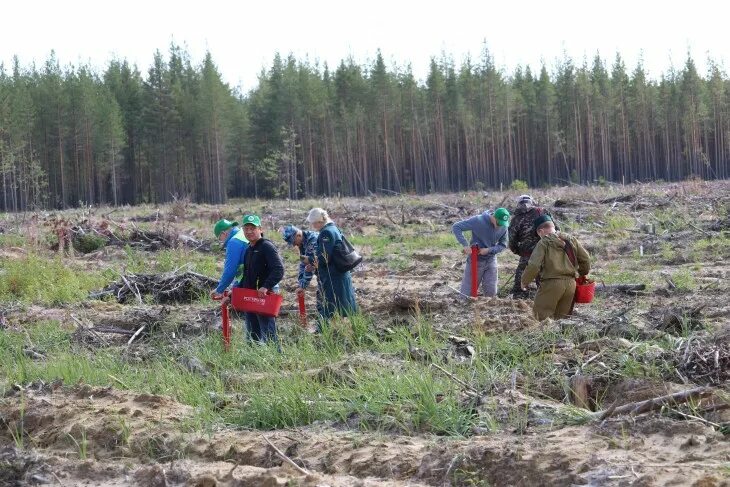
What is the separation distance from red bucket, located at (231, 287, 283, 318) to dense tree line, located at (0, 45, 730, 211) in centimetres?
4368

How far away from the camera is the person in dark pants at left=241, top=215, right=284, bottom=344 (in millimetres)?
8648

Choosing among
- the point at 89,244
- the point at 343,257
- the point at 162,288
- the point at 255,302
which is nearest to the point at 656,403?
the point at 343,257

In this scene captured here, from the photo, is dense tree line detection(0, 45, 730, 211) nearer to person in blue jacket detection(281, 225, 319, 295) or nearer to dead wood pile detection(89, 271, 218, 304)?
dead wood pile detection(89, 271, 218, 304)

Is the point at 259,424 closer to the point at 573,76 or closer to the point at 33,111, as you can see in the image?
the point at 33,111

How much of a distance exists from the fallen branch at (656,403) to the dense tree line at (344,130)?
47.9m

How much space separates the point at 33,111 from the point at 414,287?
45994 mm

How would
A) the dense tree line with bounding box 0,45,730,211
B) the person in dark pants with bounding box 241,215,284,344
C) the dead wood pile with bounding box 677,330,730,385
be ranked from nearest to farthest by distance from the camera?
the dead wood pile with bounding box 677,330,730,385, the person in dark pants with bounding box 241,215,284,344, the dense tree line with bounding box 0,45,730,211

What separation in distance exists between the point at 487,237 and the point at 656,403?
19.4ft

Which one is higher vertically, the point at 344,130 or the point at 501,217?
the point at 344,130

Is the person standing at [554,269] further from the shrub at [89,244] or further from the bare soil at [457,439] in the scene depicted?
the shrub at [89,244]

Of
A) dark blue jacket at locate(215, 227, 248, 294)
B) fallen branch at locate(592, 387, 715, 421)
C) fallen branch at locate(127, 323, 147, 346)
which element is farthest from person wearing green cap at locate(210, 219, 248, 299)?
fallen branch at locate(592, 387, 715, 421)

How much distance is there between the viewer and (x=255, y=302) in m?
8.59

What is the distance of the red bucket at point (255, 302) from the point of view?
336 inches

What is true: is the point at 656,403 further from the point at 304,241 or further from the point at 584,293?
the point at 304,241
